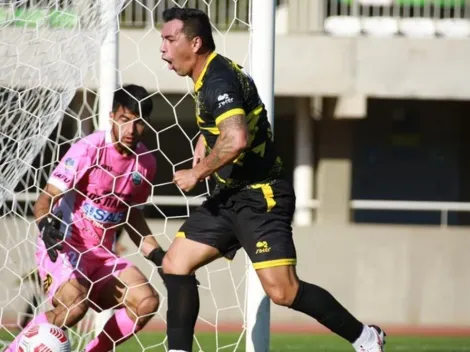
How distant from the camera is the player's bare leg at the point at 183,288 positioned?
607 centimetres

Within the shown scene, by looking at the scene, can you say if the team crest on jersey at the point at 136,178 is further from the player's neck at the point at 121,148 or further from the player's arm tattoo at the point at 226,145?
the player's arm tattoo at the point at 226,145

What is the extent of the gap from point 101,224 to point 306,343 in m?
3.66

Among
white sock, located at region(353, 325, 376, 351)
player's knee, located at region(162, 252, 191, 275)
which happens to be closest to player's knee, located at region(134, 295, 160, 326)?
player's knee, located at region(162, 252, 191, 275)

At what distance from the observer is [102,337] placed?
7047 mm

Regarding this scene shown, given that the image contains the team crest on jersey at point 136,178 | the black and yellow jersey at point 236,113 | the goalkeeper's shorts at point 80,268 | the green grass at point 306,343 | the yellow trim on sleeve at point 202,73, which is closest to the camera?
the black and yellow jersey at point 236,113

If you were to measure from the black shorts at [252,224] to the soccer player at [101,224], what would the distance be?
896 mm

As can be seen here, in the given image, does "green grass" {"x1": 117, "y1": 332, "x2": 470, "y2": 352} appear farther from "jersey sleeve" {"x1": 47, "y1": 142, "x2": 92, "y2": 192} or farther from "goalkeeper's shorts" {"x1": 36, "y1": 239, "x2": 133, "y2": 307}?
"jersey sleeve" {"x1": 47, "y1": 142, "x2": 92, "y2": 192}

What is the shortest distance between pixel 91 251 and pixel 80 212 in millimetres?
247

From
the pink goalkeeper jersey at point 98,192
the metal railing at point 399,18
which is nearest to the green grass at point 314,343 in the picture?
the pink goalkeeper jersey at point 98,192

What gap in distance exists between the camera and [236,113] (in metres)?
5.75

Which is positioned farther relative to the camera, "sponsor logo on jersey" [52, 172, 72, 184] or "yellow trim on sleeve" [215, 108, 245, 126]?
"sponsor logo on jersey" [52, 172, 72, 184]

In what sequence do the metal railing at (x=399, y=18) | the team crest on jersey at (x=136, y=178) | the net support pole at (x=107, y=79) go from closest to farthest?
the team crest on jersey at (x=136, y=178)
the net support pole at (x=107, y=79)
the metal railing at (x=399, y=18)

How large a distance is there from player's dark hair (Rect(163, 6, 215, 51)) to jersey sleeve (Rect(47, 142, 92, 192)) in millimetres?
1287

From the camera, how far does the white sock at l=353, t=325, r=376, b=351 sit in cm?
619
